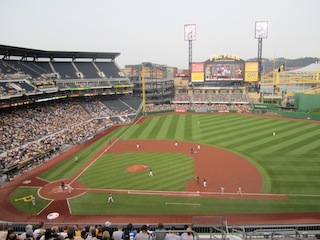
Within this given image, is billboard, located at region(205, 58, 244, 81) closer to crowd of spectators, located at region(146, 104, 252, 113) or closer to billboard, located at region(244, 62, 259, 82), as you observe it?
billboard, located at region(244, 62, 259, 82)

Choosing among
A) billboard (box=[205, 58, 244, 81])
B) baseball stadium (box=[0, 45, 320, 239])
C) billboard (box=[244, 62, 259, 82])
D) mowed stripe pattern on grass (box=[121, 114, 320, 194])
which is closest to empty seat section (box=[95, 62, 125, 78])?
baseball stadium (box=[0, 45, 320, 239])

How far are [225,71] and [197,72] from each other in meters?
7.25

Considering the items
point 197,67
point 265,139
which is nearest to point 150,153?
point 265,139

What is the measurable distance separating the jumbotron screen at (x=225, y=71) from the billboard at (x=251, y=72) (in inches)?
40.4

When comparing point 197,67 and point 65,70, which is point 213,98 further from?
point 65,70

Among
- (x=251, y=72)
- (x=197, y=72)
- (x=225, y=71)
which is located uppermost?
(x=225, y=71)

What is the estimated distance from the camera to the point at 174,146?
34.8 metres

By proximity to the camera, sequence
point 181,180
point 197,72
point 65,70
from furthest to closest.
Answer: point 197,72 < point 65,70 < point 181,180

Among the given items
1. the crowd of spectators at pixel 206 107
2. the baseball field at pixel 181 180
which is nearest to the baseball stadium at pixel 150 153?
the baseball field at pixel 181 180

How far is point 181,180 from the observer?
23.5 metres

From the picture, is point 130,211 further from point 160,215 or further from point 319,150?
point 319,150

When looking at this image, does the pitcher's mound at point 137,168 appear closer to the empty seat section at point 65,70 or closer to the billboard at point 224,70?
the empty seat section at point 65,70

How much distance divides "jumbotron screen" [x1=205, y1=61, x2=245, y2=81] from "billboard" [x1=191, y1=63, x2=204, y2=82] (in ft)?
4.33

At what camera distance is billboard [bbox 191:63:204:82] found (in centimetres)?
6969
